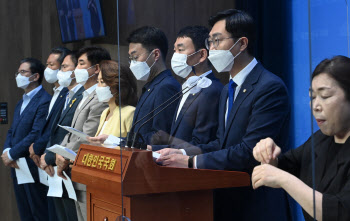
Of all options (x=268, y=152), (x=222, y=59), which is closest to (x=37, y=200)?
(x=222, y=59)

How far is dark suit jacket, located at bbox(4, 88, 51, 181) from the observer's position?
5.23 metres

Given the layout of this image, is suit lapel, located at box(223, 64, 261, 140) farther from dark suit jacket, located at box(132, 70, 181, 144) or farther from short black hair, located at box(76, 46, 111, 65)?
short black hair, located at box(76, 46, 111, 65)

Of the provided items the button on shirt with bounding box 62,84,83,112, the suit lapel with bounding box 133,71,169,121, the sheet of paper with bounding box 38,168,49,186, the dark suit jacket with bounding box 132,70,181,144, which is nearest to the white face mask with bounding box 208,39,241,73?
the dark suit jacket with bounding box 132,70,181,144

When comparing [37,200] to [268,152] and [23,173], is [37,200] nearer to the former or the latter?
[23,173]

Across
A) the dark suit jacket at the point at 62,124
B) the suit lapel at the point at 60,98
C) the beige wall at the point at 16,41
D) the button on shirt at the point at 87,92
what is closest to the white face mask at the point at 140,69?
the button on shirt at the point at 87,92

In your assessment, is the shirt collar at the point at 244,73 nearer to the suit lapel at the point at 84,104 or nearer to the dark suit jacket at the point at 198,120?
the dark suit jacket at the point at 198,120

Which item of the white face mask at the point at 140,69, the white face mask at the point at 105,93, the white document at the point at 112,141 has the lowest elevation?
the white document at the point at 112,141

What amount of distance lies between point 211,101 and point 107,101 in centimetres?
A: 149

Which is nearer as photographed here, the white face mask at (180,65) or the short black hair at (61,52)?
the white face mask at (180,65)

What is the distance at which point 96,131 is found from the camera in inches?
160

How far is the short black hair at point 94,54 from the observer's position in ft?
14.2

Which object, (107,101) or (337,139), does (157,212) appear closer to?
(337,139)

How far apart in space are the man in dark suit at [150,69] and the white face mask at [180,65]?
0.06 metres

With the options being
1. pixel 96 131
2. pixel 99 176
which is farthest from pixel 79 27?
pixel 99 176
